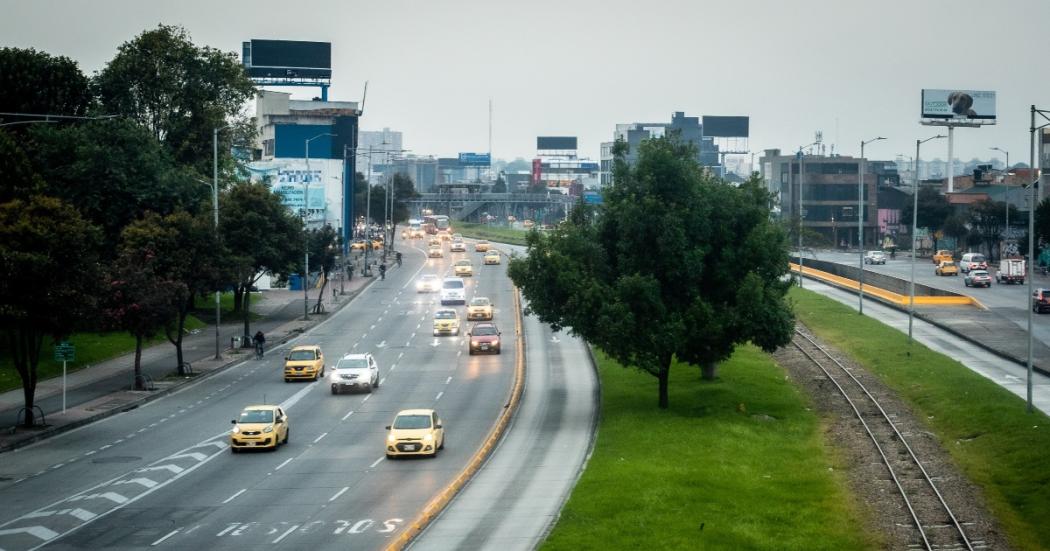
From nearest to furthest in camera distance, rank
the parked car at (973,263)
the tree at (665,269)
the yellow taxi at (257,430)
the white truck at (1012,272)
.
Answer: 1. the yellow taxi at (257,430)
2. the tree at (665,269)
3. the white truck at (1012,272)
4. the parked car at (973,263)

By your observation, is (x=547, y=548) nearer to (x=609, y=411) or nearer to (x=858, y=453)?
(x=858, y=453)

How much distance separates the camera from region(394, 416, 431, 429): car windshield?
4247 cm

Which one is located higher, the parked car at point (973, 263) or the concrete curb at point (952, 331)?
the parked car at point (973, 263)

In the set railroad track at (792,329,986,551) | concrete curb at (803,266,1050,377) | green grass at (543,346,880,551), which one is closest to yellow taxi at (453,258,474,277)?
concrete curb at (803,266,1050,377)

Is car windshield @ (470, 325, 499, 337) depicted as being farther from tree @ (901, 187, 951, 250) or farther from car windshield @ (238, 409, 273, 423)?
tree @ (901, 187, 951, 250)

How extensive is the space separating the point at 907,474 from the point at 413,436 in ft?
48.3

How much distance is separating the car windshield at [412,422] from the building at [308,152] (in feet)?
192

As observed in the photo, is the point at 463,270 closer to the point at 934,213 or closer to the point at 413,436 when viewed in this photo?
the point at 934,213

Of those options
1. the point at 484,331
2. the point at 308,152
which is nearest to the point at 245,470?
the point at 484,331

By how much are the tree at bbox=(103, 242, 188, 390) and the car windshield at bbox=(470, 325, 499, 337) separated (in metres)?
17.1

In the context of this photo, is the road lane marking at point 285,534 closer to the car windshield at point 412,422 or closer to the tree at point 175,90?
the car windshield at point 412,422

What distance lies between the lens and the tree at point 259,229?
7894 centimetres

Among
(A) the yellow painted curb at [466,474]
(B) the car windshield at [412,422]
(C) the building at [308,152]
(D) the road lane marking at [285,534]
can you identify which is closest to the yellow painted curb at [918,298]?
(A) the yellow painted curb at [466,474]

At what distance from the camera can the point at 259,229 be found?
262ft
